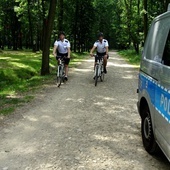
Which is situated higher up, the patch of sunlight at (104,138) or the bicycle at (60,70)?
the bicycle at (60,70)

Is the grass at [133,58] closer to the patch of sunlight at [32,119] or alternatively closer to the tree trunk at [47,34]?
the tree trunk at [47,34]

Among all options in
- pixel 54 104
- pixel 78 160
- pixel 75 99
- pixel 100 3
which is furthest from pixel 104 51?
pixel 100 3

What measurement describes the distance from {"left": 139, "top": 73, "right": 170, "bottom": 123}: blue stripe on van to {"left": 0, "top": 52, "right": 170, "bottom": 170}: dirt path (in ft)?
3.44

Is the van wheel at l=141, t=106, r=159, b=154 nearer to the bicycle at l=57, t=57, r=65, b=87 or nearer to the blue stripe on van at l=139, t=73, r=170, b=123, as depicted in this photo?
the blue stripe on van at l=139, t=73, r=170, b=123

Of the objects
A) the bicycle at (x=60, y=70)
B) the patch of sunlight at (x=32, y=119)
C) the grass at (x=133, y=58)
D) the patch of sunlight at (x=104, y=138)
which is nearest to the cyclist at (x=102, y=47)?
the bicycle at (x=60, y=70)

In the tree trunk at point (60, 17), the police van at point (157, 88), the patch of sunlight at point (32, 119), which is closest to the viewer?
the police van at point (157, 88)

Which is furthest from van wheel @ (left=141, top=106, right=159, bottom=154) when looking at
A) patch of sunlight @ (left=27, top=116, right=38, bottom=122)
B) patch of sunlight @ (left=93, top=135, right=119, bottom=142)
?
patch of sunlight @ (left=27, top=116, right=38, bottom=122)

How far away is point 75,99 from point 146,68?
460cm

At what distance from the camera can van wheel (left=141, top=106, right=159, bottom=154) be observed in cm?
489

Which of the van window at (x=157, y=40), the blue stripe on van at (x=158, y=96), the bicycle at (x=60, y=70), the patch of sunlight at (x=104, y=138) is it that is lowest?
the patch of sunlight at (x=104, y=138)

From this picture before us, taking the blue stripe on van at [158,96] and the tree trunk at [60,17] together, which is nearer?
the blue stripe on van at [158,96]

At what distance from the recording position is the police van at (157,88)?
391 centimetres

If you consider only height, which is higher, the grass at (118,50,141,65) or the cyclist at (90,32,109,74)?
the cyclist at (90,32,109,74)

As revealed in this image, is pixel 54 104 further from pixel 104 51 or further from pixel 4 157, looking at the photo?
pixel 104 51
